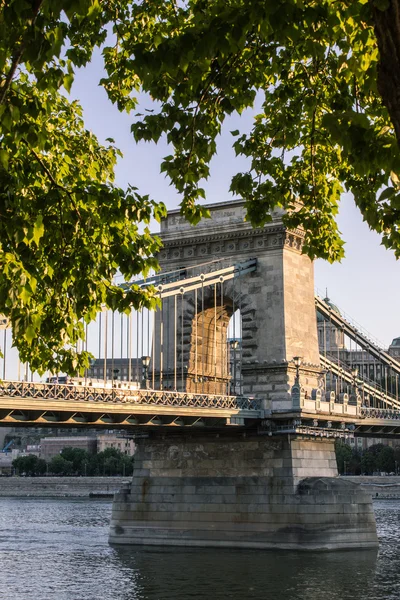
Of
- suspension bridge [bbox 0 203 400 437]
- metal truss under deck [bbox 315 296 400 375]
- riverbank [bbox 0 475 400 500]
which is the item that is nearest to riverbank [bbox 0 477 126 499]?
riverbank [bbox 0 475 400 500]

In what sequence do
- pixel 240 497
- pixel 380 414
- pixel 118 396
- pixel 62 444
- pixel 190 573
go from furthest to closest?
pixel 62 444
pixel 380 414
pixel 240 497
pixel 118 396
pixel 190 573

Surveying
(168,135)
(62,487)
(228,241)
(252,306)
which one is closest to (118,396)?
(252,306)

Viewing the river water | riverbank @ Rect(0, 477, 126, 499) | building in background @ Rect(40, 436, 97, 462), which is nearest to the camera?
the river water

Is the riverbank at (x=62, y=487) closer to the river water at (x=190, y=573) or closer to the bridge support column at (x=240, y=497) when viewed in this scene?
the bridge support column at (x=240, y=497)

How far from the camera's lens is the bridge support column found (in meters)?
41.7

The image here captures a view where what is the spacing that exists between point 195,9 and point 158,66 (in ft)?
8.84

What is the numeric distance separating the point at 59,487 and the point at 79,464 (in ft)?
68.5

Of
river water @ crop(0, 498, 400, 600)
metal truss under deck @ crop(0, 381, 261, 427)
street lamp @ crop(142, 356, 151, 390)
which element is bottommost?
river water @ crop(0, 498, 400, 600)

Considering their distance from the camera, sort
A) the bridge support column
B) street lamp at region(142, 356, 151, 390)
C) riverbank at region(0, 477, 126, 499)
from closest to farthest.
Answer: the bridge support column < street lamp at region(142, 356, 151, 390) < riverbank at region(0, 477, 126, 499)

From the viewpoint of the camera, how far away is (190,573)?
35.6 metres

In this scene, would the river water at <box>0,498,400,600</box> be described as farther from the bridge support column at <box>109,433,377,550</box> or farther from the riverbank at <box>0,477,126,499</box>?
the riverbank at <box>0,477,126,499</box>

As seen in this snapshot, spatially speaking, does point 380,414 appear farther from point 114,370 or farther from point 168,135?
point 168,135

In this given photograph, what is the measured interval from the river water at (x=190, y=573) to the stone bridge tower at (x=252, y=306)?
800 cm

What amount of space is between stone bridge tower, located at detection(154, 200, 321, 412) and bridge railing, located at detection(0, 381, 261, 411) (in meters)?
2.15
